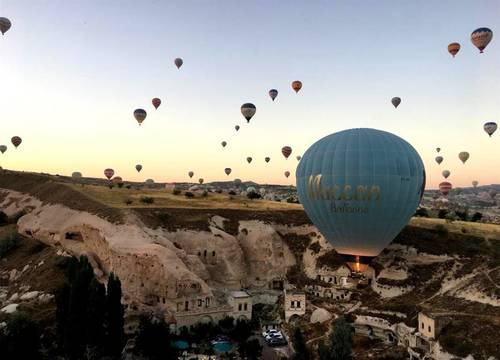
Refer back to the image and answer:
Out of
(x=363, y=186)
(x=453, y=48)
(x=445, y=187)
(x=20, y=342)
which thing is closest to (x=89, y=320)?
(x=20, y=342)

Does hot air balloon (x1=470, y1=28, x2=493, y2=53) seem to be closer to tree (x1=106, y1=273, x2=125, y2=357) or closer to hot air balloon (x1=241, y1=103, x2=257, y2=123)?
hot air balloon (x1=241, y1=103, x2=257, y2=123)

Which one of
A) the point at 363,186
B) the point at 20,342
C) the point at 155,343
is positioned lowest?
the point at 155,343

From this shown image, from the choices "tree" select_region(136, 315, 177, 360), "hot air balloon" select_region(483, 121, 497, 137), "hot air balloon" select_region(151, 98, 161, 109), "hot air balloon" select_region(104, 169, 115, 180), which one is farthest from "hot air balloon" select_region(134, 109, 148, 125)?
"hot air balloon" select_region(483, 121, 497, 137)

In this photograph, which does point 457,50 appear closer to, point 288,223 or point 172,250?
point 288,223

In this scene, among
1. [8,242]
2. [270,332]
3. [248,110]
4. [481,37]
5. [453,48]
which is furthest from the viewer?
[8,242]

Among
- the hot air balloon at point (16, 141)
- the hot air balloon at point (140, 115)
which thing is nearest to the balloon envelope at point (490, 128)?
the hot air balloon at point (140, 115)

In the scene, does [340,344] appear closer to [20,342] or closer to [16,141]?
[20,342]

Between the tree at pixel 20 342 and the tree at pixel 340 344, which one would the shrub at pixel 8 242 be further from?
the tree at pixel 340 344

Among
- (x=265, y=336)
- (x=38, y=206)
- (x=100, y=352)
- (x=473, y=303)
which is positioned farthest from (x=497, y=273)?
(x=38, y=206)
